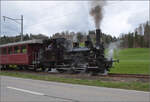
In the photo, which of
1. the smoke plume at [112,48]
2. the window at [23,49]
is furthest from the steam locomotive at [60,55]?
the smoke plume at [112,48]

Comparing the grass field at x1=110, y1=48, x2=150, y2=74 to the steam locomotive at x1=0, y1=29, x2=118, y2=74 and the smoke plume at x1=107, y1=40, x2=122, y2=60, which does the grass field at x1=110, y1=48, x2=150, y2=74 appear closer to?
the smoke plume at x1=107, y1=40, x2=122, y2=60

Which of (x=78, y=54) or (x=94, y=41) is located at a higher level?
(x=94, y=41)

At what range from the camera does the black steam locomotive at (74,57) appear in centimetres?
1414

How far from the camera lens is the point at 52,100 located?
643cm

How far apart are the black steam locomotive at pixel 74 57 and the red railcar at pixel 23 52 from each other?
1.01m

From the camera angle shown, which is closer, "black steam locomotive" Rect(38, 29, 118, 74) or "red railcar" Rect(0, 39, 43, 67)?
"black steam locomotive" Rect(38, 29, 118, 74)

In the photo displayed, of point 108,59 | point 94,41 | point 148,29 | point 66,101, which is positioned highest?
point 148,29

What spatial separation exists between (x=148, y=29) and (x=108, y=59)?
230 feet

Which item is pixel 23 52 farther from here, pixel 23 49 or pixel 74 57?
pixel 74 57

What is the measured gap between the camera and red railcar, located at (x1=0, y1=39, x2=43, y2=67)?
18.9 meters

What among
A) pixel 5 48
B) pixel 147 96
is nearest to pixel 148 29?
pixel 5 48

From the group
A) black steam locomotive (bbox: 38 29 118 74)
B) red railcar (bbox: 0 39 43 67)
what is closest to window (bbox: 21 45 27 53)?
red railcar (bbox: 0 39 43 67)

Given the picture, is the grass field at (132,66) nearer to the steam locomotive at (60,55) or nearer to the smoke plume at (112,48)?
the smoke plume at (112,48)

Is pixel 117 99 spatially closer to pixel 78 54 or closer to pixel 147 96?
pixel 147 96
